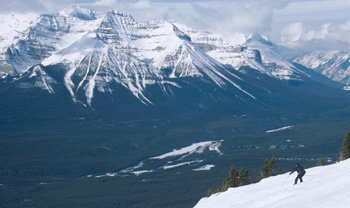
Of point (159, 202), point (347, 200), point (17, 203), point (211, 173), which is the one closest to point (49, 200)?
point (17, 203)

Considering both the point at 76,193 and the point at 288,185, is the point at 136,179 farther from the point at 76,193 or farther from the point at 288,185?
the point at 288,185

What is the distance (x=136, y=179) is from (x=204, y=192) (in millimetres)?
38267

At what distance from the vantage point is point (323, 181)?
5144 centimetres

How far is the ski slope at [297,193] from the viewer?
138ft

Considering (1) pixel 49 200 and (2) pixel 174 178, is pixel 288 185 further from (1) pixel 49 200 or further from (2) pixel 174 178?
(2) pixel 174 178

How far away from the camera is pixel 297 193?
1916 inches

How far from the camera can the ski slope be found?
42031mm

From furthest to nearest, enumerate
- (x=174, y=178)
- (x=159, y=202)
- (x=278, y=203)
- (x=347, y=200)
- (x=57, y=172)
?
(x=57, y=172) → (x=174, y=178) → (x=159, y=202) → (x=278, y=203) → (x=347, y=200)

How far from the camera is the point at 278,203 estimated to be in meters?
46.4

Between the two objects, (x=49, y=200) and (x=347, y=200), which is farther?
(x=49, y=200)

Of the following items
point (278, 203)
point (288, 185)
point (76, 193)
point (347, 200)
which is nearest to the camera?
point (347, 200)

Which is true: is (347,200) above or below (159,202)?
above

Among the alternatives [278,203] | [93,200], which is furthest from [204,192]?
[278,203]

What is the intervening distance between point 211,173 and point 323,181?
5479 inches
